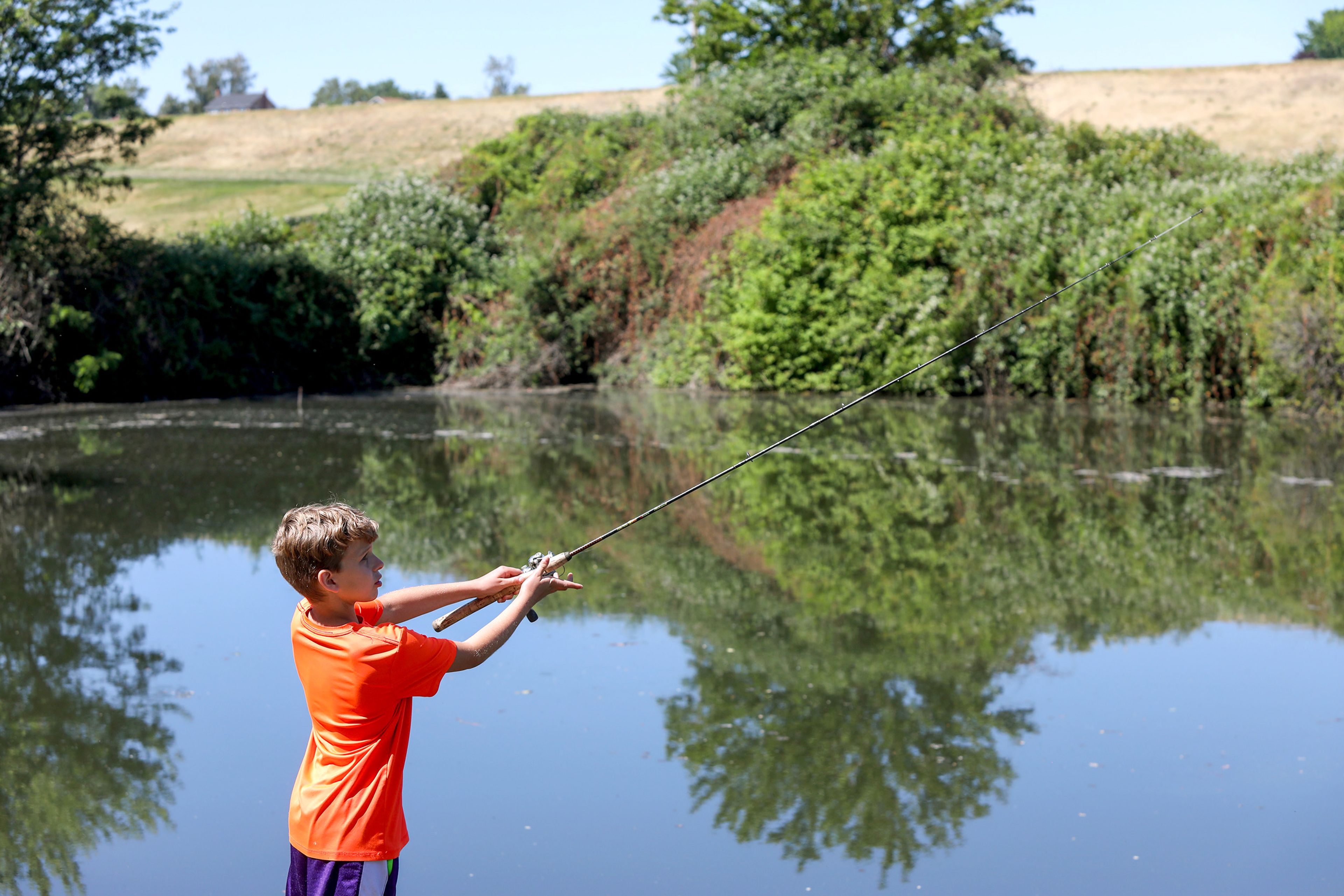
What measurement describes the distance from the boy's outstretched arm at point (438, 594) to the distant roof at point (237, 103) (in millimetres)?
116405

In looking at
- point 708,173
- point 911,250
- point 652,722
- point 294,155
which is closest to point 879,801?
point 652,722

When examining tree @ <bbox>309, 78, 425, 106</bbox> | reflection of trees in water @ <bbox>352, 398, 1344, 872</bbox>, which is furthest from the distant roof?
reflection of trees in water @ <bbox>352, 398, 1344, 872</bbox>

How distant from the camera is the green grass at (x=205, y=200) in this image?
4244 cm

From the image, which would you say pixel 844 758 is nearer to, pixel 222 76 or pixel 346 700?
pixel 346 700

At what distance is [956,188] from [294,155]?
127 ft

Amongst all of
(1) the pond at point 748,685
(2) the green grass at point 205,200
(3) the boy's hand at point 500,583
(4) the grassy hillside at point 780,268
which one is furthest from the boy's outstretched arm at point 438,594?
(2) the green grass at point 205,200

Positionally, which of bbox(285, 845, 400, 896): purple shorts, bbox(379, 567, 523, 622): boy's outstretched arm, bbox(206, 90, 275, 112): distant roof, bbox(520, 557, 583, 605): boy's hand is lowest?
bbox(285, 845, 400, 896): purple shorts

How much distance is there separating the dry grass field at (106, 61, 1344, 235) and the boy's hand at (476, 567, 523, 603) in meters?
31.2

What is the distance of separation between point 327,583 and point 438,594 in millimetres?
418

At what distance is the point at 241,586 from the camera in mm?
9156

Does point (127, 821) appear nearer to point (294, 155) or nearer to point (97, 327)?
point (97, 327)

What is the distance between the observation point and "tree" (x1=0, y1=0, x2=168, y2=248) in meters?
21.7

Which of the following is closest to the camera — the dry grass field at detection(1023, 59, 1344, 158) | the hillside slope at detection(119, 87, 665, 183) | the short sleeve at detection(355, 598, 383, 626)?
the short sleeve at detection(355, 598, 383, 626)

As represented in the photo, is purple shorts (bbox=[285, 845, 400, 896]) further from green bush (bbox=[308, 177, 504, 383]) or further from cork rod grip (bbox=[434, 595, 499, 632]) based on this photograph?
green bush (bbox=[308, 177, 504, 383])
